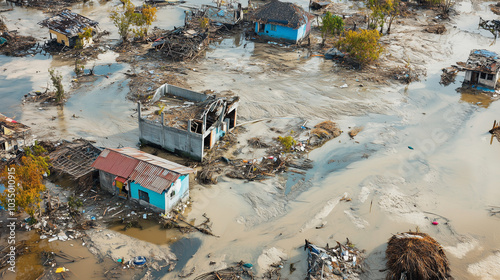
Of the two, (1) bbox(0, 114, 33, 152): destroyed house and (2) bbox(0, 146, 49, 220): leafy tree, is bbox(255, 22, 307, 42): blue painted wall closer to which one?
(1) bbox(0, 114, 33, 152): destroyed house

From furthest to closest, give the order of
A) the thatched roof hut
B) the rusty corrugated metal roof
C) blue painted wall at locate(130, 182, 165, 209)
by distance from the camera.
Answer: blue painted wall at locate(130, 182, 165, 209) → the rusty corrugated metal roof → the thatched roof hut

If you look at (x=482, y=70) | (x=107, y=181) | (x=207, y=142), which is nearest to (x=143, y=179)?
(x=107, y=181)

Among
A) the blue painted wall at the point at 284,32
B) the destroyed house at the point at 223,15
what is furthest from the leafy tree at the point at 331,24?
the destroyed house at the point at 223,15

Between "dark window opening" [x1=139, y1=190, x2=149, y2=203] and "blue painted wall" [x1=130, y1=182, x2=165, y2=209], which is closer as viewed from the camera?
"blue painted wall" [x1=130, y1=182, x2=165, y2=209]

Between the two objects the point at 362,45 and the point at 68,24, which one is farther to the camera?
the point at 68,24

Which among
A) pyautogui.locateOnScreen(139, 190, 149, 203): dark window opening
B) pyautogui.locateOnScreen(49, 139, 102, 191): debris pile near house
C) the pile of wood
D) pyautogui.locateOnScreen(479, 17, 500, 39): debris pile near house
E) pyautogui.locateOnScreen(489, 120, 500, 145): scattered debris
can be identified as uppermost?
pyautogui.locateOnScreen(479, 17, 500, 39): debris pile near house

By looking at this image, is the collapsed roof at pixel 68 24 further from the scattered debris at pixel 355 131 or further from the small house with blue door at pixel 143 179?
the scattered debris at pixel 355 131

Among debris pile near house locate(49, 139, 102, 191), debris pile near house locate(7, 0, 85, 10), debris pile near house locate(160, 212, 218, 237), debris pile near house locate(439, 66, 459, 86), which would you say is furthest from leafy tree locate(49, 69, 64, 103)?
debris pile near house locate(439, 66, 459, 86)

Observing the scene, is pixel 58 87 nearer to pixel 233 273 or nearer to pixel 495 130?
pixel 233 273
